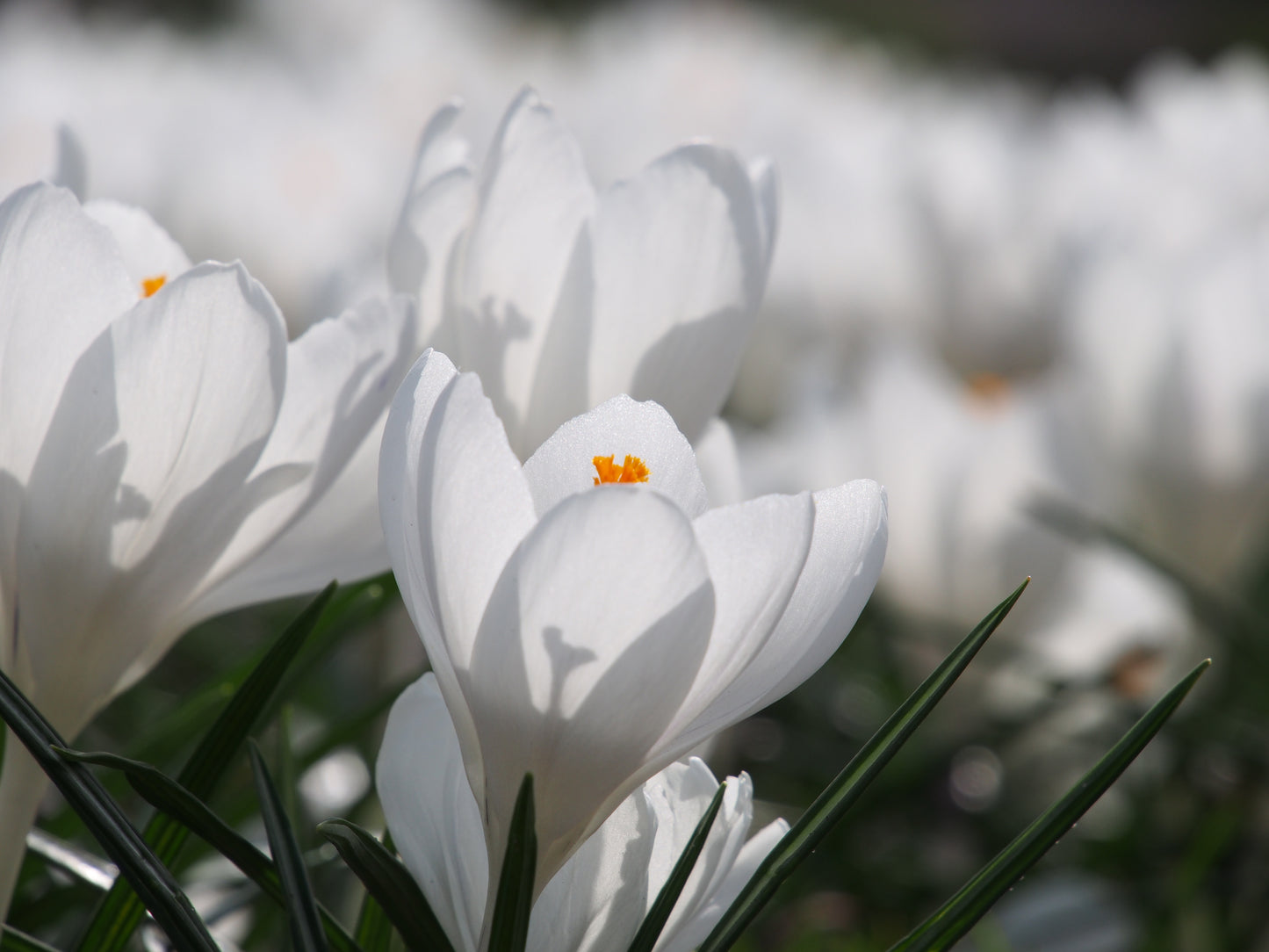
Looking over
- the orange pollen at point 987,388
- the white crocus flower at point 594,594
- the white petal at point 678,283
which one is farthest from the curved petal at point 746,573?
the orange pollen at point 987,388

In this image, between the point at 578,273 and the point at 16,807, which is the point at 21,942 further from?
the point at 578,273

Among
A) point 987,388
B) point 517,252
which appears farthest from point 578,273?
point 987,388

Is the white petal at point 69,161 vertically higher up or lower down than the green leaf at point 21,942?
higher up

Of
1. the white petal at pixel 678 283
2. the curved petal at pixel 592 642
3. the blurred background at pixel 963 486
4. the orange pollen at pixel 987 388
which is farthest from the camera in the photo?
the orange pollen at pixel 987 388

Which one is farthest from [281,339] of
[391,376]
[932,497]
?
[932,497]

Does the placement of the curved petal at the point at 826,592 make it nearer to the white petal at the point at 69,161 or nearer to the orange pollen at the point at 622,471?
the orange pollen at the point at 622,471

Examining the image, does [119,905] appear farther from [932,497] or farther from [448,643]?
[932,497]
